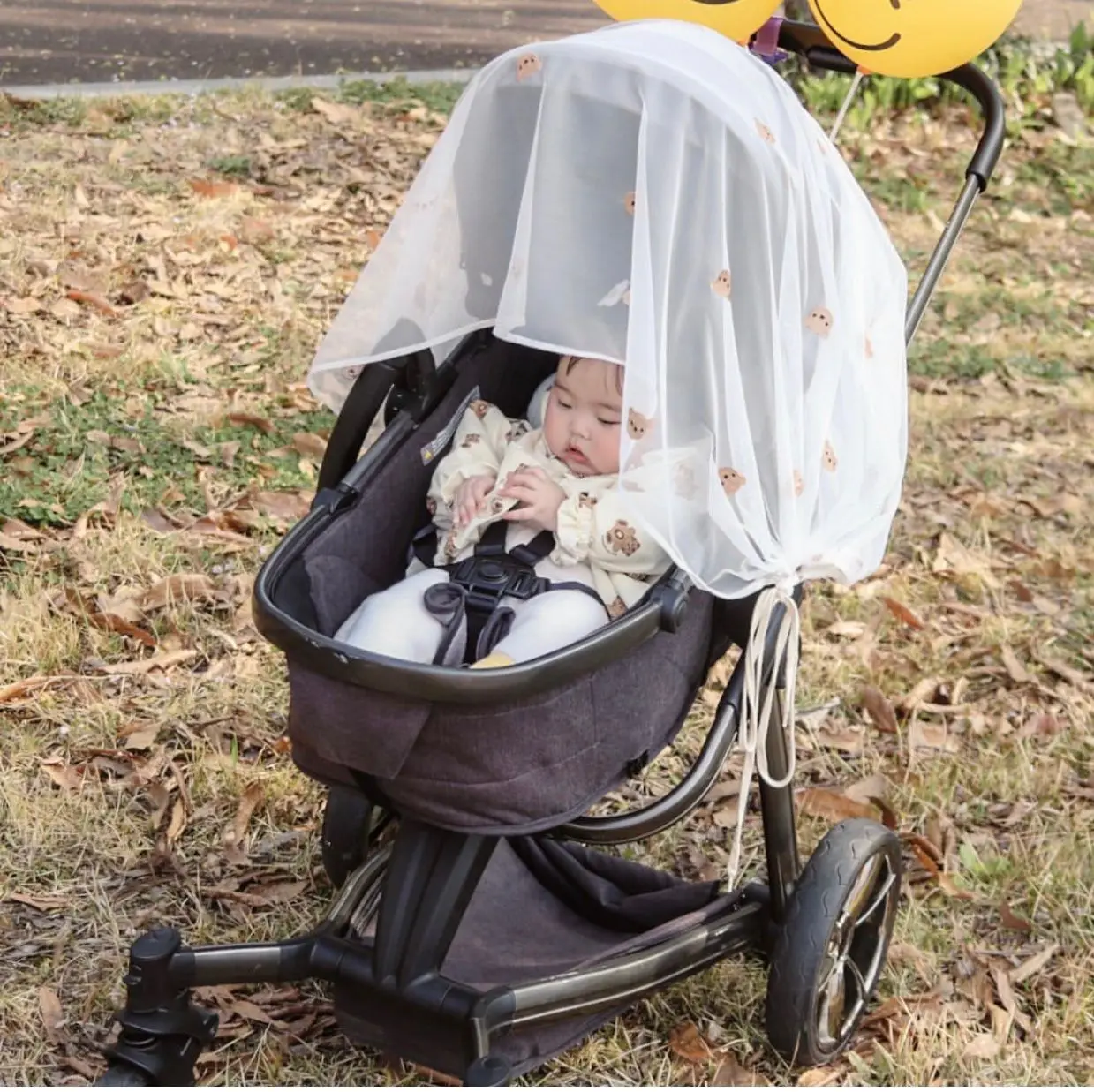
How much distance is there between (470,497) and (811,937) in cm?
99

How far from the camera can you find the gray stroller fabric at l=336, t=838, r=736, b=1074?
8.67ft

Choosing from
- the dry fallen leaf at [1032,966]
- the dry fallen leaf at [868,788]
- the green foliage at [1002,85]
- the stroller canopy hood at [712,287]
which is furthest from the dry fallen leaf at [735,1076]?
the green foliage at [1002,85]

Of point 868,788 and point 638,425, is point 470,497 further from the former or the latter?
point 868,788

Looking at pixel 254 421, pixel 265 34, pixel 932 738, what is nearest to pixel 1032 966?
pixel 932 738

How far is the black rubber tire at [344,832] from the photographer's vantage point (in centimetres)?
298

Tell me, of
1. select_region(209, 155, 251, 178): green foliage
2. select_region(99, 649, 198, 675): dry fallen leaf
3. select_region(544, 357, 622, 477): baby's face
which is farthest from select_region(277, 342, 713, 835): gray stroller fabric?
select_region(209, 155, 251, 178): green foliage

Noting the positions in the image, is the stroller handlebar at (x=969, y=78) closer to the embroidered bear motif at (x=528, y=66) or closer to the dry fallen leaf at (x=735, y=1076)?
the embroidered bear motif at (x=528, y=66)

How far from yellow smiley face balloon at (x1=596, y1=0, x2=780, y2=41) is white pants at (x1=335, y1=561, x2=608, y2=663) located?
1.09m

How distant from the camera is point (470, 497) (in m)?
2.77

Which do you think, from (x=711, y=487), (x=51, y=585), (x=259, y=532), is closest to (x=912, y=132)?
(x=259, y=532)

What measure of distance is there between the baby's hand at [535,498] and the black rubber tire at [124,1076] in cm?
110

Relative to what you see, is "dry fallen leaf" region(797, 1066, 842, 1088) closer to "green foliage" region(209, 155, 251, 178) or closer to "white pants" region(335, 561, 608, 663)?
"white pants" region(335, 561, 608, 663)

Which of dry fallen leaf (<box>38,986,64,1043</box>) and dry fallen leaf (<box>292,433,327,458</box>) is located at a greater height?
dry fallen leaf (<box>292,433,327,458</box>)

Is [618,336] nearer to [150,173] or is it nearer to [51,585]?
[51,585]
